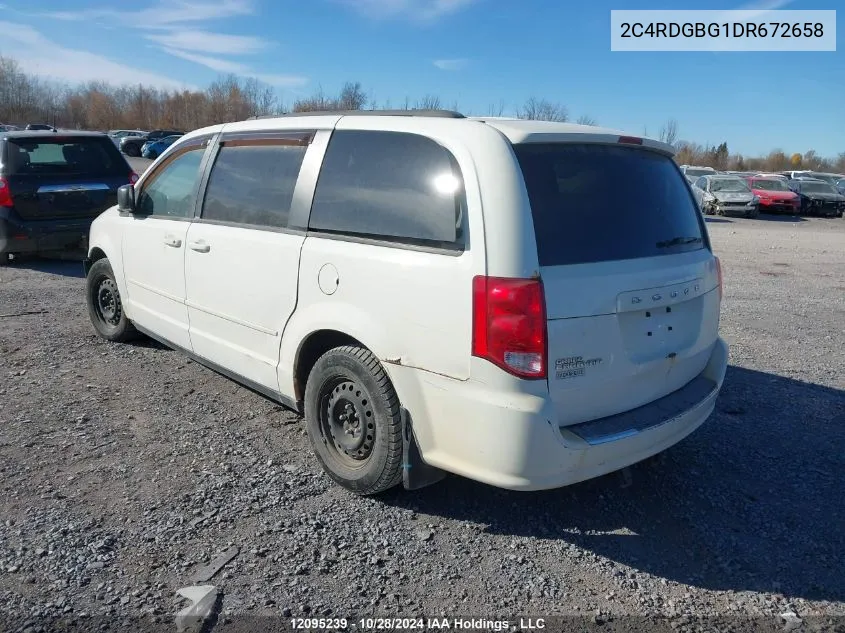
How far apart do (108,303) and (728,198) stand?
25.6 metres

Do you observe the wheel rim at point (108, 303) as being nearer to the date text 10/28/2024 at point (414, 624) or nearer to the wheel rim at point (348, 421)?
the wheel rim at point (348, 421)

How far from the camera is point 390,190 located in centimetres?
337

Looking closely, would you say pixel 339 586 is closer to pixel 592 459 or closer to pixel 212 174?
pixel 592 459

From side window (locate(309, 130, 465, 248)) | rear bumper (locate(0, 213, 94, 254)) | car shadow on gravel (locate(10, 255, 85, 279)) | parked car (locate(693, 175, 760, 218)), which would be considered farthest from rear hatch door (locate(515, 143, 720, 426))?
parked car (locate(693, 175, 760, 218))

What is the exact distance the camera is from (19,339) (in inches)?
238

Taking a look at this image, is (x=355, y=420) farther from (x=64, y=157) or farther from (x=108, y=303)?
(x=64, y=157)

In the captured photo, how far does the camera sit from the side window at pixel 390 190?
309 cm

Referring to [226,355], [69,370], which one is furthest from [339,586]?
[69,370]

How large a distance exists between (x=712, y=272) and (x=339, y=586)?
2512mm

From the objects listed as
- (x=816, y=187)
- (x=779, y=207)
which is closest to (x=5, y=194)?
(x=779, y=207)

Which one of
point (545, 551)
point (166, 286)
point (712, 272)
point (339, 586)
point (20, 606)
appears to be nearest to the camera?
point (20, 606)

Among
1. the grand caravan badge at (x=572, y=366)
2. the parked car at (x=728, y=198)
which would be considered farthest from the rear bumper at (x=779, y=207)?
the grand caravan badge at (x=572, y=366)

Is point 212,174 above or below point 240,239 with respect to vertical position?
above

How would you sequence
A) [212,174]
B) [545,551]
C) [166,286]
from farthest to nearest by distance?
[166,286] < [212,174] < [545,551]
